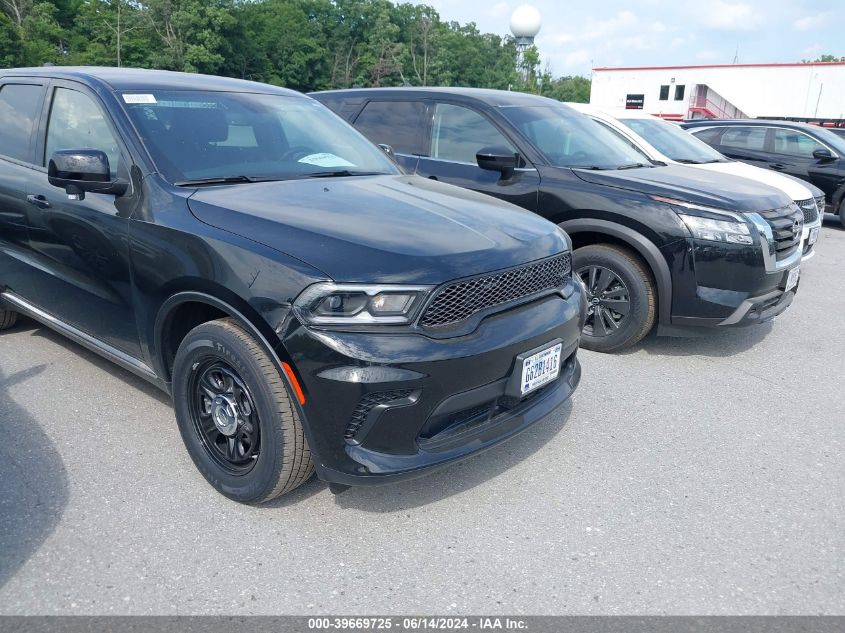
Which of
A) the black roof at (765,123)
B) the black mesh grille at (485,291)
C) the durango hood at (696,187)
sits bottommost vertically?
the black mesh grille at (485,291)

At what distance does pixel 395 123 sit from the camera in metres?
6.05

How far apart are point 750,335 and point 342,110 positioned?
4190mm

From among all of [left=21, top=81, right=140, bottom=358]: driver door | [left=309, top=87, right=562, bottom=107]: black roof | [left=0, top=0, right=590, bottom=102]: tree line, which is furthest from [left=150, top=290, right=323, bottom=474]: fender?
[left=0, top=0, right=590, bottom=102]: tree line

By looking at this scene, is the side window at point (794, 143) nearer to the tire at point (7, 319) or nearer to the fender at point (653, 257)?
the fender at point (653, 257)

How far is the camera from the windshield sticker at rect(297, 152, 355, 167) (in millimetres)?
3662

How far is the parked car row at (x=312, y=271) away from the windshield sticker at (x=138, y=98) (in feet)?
0.06

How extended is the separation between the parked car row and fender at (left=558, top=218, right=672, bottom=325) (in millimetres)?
13

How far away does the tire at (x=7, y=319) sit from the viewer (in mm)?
4734

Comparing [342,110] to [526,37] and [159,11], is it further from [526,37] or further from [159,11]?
[526,37]

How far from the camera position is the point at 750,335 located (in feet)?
18.0

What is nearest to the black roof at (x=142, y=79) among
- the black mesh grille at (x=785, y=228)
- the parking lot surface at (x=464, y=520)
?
the parking lot surface at (x=464, y=520)

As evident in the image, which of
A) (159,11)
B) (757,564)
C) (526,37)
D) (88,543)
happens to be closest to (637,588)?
(757,564)

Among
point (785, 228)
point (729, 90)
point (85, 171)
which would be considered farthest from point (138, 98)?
point (729, 90)

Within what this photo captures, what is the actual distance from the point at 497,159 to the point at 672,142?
13.3 feet
